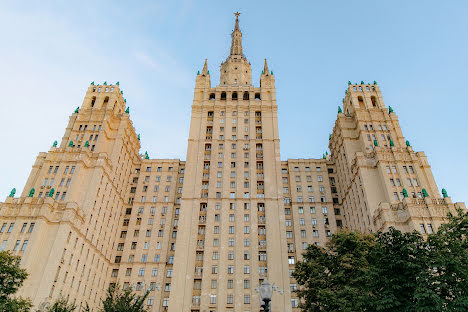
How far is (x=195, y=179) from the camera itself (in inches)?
2849

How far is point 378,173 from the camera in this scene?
2500 inches

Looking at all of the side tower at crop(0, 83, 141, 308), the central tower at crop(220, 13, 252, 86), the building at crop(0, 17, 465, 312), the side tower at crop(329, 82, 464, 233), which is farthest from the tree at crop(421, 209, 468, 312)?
the central tower at crop(220, 13, 252, 86)

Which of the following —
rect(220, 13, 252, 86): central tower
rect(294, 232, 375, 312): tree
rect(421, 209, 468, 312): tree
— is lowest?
rect(421, 209, 468, 312): tree

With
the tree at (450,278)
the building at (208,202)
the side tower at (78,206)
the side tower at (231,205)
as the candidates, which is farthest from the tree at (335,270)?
the side tower at (78,206)

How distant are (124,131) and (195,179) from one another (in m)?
20.2

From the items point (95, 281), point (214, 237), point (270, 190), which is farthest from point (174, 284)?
point (270, 190)

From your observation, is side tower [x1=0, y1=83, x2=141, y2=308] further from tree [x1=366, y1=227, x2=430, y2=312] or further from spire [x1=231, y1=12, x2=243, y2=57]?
tree [x1=366, y1=227, x2=430, y2=312]

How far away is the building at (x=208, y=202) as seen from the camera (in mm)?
56500

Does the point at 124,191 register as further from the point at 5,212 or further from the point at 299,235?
the point at 299,235

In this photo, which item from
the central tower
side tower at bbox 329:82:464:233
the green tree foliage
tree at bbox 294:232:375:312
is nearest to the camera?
the green tree foliage

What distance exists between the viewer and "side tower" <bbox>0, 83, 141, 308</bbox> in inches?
2108

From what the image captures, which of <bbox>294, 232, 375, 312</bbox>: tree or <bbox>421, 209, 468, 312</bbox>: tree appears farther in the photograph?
<bbox>294, 232, 375, 312</bbox>: tree

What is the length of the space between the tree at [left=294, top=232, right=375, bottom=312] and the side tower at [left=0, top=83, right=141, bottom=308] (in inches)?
1441

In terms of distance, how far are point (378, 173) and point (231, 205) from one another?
27.2m
